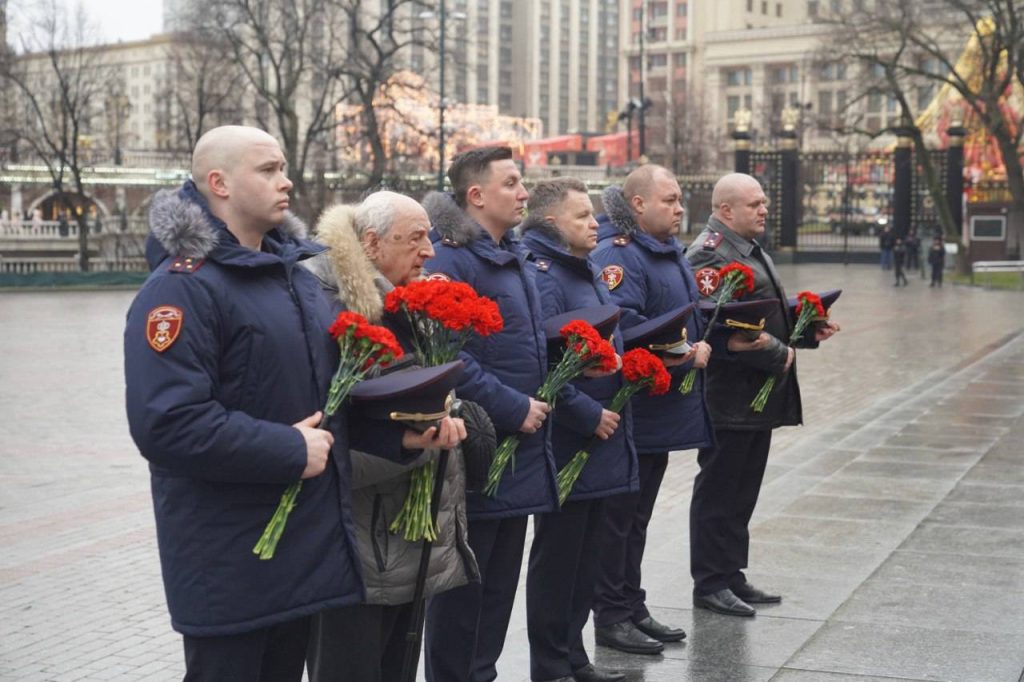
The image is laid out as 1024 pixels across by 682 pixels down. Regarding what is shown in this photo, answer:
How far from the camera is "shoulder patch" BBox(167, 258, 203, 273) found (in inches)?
146

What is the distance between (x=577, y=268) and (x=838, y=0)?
44.5 meters

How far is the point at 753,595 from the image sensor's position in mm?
7027

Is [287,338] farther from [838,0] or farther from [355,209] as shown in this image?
[838,0]

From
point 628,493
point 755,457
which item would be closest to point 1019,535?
point 755,457

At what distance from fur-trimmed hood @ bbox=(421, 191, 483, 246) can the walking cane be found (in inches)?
44.2

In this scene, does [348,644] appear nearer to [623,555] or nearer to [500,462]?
[500,462]

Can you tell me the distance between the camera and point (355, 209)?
179 inches

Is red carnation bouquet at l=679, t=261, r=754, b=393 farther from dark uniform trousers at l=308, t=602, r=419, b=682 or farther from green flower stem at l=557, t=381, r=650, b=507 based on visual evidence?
dark uniform trousers at l=308, t=602, r=419, b=682

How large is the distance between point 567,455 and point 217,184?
7.28 ft

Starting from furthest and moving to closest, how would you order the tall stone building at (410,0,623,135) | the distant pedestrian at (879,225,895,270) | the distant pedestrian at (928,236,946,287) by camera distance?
1. the tall stone building at (410,0,623,135)
2. the distant pedestrian at (879,225,895,270)
3. the distant pedestrian at (928,236,946,287)

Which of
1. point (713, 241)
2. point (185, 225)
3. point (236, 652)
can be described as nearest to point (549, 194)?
point (713, 241)

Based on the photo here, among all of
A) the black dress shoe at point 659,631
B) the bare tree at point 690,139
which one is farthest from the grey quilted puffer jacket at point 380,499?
the bare tree at point 690,139

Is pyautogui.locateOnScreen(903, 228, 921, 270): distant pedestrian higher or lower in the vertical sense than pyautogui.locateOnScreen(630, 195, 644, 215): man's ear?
lower

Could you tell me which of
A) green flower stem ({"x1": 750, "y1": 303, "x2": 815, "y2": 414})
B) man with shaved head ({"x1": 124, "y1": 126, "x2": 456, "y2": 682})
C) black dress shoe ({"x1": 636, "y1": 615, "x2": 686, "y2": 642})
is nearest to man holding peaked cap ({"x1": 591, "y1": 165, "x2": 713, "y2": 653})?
black dress shoe ({"x1": 636, "y1": 615, "x2": 686, "y2": 642})
